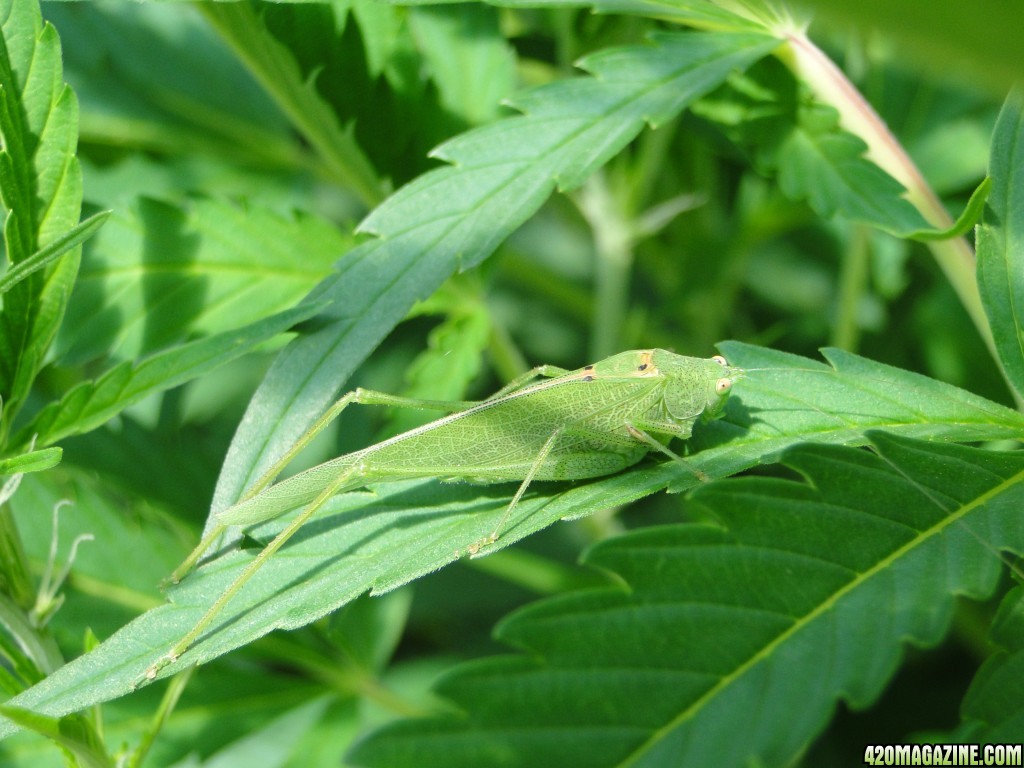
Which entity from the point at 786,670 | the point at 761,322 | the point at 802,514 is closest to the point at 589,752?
the point at 786,670

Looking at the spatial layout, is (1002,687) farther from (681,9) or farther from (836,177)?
(681,9)

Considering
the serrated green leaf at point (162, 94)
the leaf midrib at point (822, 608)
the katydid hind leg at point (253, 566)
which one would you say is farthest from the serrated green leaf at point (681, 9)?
the serrated green leaf at point (162, 94)

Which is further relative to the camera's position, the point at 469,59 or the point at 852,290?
the point at 852,290

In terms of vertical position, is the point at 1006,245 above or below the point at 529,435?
above

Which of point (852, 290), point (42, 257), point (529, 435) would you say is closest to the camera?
point (42, 257)

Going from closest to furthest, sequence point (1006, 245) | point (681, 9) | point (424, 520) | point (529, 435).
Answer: point (1006, 245) → point (424, 520) → point (681, 9) → point (529, 435)

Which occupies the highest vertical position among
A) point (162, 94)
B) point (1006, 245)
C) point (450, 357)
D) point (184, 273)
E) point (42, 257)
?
point (162, 94)

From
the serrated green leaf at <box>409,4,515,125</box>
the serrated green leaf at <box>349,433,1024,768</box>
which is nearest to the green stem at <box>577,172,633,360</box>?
the serrated green leaf at <box>409,4,515,125</box>

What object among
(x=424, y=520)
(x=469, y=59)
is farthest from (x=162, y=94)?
(x=424, y=520)

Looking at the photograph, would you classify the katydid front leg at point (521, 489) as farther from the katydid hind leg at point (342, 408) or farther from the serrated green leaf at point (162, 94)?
the serrated green leaf at point (162, 94)
